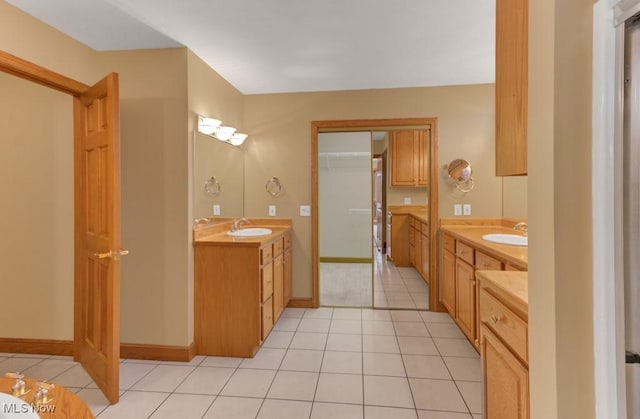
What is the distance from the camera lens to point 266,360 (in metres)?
2.35

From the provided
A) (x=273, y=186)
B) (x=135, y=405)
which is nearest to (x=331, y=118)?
(x=273, y=186)

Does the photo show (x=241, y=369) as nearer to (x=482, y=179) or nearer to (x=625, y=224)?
(x=625, y=224)

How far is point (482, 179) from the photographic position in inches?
129

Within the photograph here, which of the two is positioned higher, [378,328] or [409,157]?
[409,157]

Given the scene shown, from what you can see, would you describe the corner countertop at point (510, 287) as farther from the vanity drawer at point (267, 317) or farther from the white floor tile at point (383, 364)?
the vanity drawer at point (267, 317)

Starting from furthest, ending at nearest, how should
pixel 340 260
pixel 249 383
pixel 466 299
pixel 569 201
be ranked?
pixel 340 260 → pixel 466 299 → pixel 249 383 → pixel 569 201

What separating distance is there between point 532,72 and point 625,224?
451mm

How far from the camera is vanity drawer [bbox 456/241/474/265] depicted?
2451 millimetres

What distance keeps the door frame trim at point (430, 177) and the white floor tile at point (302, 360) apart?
3.23 feet

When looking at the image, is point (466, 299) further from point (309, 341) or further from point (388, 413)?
point (309, 341)

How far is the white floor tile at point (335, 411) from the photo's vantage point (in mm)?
1737

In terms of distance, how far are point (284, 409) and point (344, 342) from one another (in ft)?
3.05

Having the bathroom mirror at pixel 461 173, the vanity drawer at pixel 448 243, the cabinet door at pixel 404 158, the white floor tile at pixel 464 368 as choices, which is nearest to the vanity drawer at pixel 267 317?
the white floor tile at pixel 464 368

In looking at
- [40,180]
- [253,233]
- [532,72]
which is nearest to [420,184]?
[253,233]
